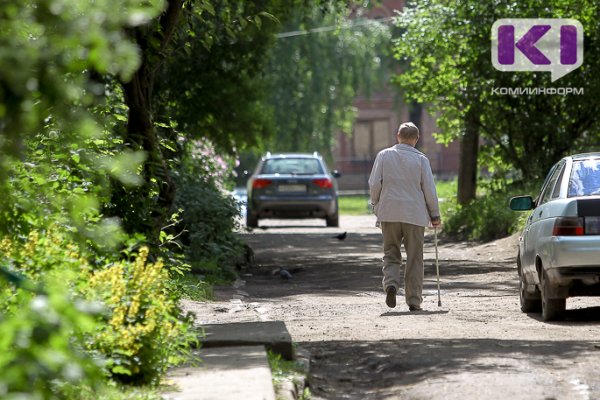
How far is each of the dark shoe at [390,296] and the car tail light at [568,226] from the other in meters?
2.11

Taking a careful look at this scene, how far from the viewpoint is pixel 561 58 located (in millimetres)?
26953

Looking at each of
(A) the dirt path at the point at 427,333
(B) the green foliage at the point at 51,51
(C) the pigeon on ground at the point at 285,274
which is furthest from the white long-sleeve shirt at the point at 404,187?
(B) the green foliage at the point at 51,51

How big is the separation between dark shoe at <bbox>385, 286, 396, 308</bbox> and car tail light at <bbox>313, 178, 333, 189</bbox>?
17.9 metres

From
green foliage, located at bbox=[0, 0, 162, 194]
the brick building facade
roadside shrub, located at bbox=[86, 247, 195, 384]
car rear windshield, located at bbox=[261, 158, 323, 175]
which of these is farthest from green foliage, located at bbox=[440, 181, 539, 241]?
the brick building facade

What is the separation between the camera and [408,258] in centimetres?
1364

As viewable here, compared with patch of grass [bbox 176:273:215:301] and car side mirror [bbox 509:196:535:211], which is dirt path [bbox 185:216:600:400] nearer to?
patch of grass [bbox 176:273:215:301]

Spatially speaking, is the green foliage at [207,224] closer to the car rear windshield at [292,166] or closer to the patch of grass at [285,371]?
the patch of grass at [285,371]

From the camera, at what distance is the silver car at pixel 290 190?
31.1 metres

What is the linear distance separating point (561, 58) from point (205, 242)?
10.6 meters

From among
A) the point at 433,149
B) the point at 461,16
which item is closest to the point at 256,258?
the point at 461,16

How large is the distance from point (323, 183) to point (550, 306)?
19505mm

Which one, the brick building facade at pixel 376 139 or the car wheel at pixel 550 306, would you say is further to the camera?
the brick building facade at pixel 376 139

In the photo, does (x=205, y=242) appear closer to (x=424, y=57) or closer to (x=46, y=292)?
(x=424, y=57)

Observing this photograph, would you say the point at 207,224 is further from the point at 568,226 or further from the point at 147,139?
the point at 568,226
